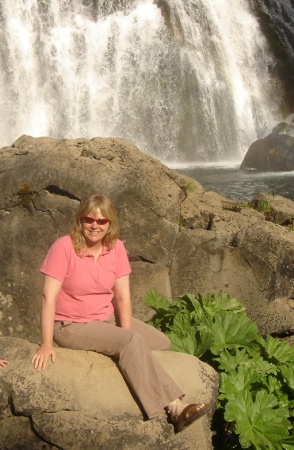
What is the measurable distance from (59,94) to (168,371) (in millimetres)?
21932

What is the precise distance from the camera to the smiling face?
3498 mm

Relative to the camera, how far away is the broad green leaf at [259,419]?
3.08m

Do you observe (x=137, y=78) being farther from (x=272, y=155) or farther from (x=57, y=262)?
(x=57, y=262)

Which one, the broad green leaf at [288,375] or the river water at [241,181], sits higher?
the river water at [241,181]

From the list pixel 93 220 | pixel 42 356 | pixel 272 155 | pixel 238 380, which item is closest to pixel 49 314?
pixel 42 356

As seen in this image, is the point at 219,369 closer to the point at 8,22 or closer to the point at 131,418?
the point at 131,418

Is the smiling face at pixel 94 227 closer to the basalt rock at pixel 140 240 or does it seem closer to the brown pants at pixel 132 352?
the brown pants at pixel 132 352

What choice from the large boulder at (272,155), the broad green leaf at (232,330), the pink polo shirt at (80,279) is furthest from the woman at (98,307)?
the large boulder at (272,155)

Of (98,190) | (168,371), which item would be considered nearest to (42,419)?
(168,371)

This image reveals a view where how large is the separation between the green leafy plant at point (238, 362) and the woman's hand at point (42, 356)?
0.99 meters

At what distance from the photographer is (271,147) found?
2036 cm

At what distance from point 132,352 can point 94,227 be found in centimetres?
85

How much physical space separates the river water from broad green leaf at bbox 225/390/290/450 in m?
11.2

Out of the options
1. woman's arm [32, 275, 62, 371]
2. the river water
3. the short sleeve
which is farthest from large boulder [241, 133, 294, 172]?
woman's arm [32, 275, 62, 371]
